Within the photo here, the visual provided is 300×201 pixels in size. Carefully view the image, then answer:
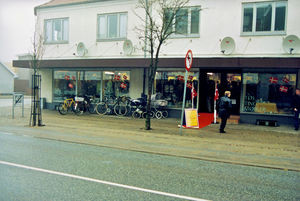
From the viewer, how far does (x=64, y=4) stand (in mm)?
17906

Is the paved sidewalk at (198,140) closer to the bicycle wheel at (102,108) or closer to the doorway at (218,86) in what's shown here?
the doorway at (218,86)

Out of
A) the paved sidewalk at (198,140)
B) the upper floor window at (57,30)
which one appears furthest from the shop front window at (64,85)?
the paved sidewalk at (198,140)

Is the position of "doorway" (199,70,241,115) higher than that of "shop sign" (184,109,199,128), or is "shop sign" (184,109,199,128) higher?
"doorway" (199,70,241,115)

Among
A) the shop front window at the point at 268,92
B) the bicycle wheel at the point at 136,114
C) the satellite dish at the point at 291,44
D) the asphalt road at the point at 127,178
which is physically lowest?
the asphalt road at the point at 127,178

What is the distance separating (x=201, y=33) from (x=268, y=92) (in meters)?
4.64

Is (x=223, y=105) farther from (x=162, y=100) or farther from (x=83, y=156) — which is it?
(x=83, y=156)

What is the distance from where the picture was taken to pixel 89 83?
18000 mm

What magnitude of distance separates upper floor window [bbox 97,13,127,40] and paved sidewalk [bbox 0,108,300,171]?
677 cm

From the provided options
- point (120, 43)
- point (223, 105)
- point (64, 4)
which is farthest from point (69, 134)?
point (64, 4)

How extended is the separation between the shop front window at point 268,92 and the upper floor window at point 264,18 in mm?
2206

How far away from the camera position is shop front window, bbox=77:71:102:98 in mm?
17641

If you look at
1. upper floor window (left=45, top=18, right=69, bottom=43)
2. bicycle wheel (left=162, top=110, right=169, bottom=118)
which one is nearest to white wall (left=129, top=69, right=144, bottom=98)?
bicycle wheel (left=162, top=110, right=169, bottom=118)

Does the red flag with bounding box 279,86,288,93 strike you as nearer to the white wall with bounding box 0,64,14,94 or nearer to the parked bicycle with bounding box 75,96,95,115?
the parked bicycle with bounding box 75,96,95,115

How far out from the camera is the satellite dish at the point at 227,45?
1349 cm
